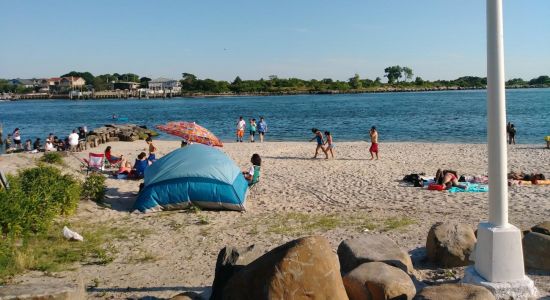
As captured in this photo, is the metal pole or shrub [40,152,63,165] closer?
the metal pole

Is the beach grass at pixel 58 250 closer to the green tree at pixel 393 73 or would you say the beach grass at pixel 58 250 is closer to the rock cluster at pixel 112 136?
the rock cluster at pixel 112 136

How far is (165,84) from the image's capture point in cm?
16350

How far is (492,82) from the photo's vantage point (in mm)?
5539

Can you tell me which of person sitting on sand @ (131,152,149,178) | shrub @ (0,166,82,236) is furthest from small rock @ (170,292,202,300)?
person sitting on sand @ (131,152,149,178)

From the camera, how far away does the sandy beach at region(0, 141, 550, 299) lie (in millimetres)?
7359

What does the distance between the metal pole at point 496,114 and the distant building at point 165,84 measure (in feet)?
524

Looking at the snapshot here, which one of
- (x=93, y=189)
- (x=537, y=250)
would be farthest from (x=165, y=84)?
(x=537, y=250)

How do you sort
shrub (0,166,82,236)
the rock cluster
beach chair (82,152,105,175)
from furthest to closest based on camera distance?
the rock cluster < beach chair (82,152,105,175) < shrub (0,166,82,236)

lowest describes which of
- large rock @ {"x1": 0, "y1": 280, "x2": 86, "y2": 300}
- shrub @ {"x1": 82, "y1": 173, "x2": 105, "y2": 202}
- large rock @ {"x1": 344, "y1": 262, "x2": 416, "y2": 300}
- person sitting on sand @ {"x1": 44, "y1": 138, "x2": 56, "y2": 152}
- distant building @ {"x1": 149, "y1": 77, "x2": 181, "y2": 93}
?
large rock @ {"x1": 344, "y1": 262, "x2": 416, "y2": 300}

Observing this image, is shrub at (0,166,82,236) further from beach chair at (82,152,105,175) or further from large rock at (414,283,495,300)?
large rock at (414,283,495,300)

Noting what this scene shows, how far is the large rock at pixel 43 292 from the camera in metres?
4.93

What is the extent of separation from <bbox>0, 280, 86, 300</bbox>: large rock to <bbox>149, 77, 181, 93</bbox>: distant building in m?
159

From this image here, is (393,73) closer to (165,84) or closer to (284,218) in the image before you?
(165,84)

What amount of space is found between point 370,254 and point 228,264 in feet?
6.13
